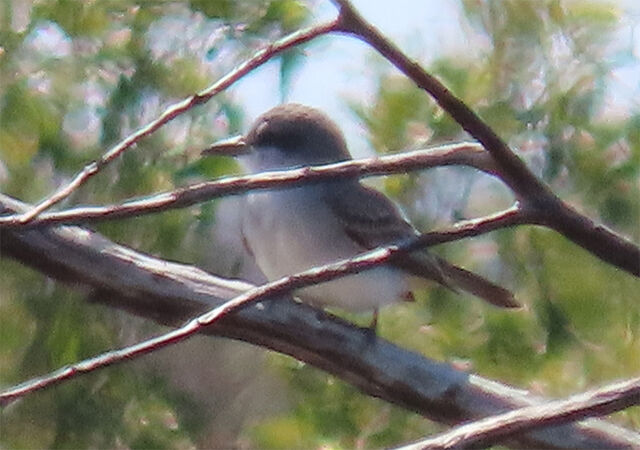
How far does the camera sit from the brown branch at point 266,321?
107 centimetres

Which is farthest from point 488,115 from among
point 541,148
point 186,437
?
point 186,437

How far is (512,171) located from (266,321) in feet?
1.88

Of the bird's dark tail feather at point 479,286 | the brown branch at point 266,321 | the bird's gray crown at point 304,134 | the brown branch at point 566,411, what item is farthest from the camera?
the bird's gray crown at point 304,134

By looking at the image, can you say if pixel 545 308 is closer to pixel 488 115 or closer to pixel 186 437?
pixel 488 115

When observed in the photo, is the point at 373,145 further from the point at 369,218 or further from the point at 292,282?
the point at 292,282

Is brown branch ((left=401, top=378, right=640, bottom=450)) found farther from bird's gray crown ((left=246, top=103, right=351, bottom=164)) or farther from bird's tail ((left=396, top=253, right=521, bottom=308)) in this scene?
bird's gray crown ((left=246, top=103, right=351, bottom=164))

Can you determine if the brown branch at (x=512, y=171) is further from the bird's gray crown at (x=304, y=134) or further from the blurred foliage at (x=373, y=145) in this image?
the bird's gray crown at (x=304, y=134)

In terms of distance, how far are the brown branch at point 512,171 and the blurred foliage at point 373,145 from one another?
0.92 meters

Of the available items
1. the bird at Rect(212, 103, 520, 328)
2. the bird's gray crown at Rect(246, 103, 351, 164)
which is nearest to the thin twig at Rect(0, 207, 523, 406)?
the bird at Rect(212, 103, 520, 328)

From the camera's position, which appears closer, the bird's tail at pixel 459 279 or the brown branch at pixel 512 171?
the brown branch at pixel 512 171

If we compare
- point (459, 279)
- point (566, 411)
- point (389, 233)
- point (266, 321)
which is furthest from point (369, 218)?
point (566, 411)

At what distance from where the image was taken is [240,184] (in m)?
0.52

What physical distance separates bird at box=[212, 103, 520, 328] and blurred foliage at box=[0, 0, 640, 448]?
0.19 feet

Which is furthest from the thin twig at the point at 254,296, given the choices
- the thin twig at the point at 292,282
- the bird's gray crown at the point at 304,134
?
the bird's gray crown at the point at 304,134
